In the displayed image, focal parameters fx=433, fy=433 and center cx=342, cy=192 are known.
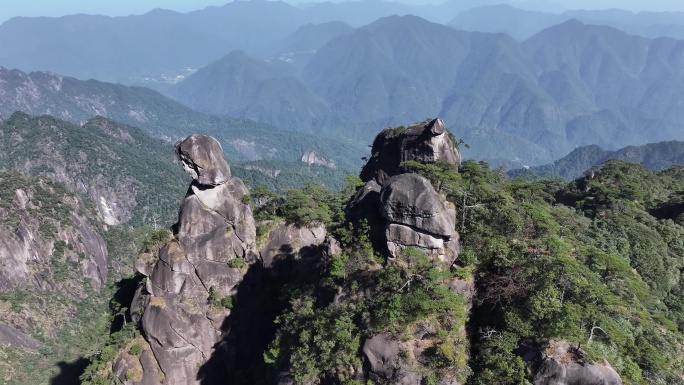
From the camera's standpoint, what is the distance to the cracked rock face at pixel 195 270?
33.8 meters

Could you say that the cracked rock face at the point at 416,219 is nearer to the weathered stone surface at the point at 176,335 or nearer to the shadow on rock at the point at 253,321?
the shadow on rock at the point at 253,321

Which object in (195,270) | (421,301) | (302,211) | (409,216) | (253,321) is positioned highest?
(409,216)

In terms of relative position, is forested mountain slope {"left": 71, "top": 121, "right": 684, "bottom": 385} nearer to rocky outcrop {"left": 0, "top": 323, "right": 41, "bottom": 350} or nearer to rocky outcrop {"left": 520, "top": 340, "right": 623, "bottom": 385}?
rocky outcrop {"left": 520, "top": 340, "right": 623, "bottom": 385}

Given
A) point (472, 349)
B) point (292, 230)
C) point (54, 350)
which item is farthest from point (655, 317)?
point (54, 350)

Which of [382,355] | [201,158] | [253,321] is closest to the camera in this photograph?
[382,355]

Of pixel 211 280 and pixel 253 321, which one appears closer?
pixel 211 280

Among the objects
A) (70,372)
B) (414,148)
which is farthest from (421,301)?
(70,372)

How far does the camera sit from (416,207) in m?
24.8

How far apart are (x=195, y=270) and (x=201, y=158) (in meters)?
9.13

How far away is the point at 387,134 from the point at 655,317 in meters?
31.4

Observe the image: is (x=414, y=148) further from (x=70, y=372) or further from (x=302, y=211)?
(x=70, y=372)

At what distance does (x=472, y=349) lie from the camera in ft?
76.6

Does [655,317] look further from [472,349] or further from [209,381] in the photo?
[209,381]

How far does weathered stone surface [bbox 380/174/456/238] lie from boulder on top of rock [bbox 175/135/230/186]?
16792 mm
